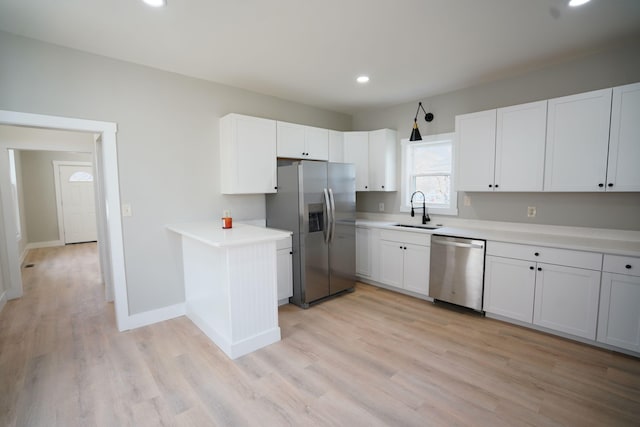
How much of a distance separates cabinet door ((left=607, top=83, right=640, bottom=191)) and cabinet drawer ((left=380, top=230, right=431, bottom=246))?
169 centimetres

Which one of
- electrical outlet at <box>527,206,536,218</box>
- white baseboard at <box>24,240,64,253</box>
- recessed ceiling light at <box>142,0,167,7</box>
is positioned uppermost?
recessed ceiling light at <box>142,0,167,7</box>

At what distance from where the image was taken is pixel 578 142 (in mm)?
2750

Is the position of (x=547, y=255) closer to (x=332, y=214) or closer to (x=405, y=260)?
(x=405, y=260)

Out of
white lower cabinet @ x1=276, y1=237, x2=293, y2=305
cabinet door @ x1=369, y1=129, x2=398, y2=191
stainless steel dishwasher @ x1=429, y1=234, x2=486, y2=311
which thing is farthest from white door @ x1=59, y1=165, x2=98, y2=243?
stainless steel dishwasher @ x1=429, y1=234, x2=486, y2=311

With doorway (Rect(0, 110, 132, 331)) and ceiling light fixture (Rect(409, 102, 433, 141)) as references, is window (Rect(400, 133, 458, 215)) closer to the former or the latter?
ceiling light fixture (Rect(409, 102, 433, 141))

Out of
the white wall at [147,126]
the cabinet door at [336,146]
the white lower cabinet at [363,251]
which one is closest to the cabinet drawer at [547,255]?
the white lower cabinet at [363,251]

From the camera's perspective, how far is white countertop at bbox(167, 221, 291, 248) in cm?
231

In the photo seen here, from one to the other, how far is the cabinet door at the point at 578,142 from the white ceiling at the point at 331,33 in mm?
495

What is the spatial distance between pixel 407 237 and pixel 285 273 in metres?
1.58

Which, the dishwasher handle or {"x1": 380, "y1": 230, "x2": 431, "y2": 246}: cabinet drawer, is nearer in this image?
the dishwasher handle

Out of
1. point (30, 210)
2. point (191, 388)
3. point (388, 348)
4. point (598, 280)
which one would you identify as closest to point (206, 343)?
point (191, 388)

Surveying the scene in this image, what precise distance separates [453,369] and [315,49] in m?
2.92

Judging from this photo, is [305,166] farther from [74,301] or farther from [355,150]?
[74,301]

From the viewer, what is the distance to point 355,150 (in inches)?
178
